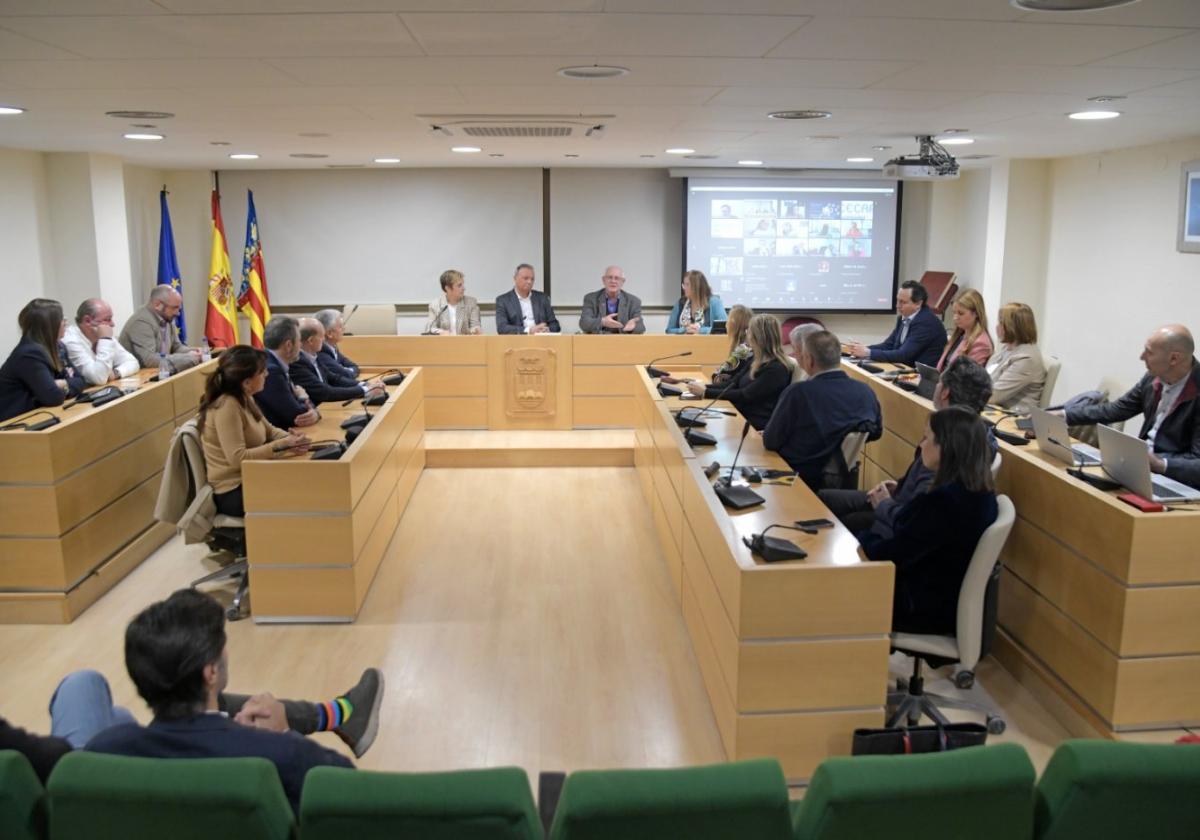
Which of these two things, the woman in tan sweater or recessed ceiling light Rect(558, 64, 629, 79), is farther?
the woman in tan sweater

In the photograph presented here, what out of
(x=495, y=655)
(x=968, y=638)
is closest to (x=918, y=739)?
(x=968, y=638)

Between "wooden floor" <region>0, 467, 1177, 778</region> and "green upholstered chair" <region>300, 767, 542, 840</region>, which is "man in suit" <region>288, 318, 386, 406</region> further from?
"green upholstered chair" <region>300, 767, 542, 840</region>

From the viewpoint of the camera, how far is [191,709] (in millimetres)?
2262

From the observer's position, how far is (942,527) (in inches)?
140

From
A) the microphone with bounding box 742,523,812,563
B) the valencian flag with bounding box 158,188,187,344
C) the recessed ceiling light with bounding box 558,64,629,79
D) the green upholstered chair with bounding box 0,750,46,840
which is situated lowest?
the green upholstered chair with bounding box 0,750,46,840

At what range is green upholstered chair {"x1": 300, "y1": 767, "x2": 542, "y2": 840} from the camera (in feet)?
6.33

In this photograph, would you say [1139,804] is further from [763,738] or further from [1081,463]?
[1081,463]

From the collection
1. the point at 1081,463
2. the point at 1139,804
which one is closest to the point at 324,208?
the point at 1081,463

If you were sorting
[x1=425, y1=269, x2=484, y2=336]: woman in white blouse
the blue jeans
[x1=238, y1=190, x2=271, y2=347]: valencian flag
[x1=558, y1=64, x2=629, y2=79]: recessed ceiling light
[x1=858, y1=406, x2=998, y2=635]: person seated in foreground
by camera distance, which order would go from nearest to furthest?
the blue jeans → [x1=858, y1=406, x2=998, y2=635]: person seated in foreground → [x1=558, y1=64, x2=629, y2=79]: recessed ceiling light → [x1=425, y1=269, x2=484, y2=336]: woman in white blouse → [x1=238, y1=190, x2=271, y2=347]: valencian flag

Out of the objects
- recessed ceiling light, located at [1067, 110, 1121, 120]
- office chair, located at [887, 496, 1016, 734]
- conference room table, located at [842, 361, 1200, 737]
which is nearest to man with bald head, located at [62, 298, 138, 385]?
office chair, located at [887, 496, 1016, 734]

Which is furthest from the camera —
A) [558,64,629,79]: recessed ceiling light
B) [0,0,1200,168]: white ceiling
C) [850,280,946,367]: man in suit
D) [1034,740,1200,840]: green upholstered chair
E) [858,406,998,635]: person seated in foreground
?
[850,280,946,367]: man in suit

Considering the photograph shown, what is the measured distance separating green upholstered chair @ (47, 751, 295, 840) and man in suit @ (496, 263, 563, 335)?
22.5ft

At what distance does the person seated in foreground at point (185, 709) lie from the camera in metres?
2.19

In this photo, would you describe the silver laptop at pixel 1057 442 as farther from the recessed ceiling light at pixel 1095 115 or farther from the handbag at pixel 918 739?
the recessed ceiling light at pixel 1095 115
